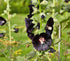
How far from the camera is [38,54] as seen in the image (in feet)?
3.51

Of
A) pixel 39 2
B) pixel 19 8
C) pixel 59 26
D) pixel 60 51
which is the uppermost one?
pixel 39 2

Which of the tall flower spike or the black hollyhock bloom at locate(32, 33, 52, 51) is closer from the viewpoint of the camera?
the black hollyhock bloom at locate(32, 33, 52, 51)

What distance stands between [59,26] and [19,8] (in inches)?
351

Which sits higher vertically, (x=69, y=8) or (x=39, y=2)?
(x=39, y=2)

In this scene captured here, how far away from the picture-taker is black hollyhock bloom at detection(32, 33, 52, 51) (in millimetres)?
1106

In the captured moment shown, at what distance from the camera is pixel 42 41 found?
3.91 feet

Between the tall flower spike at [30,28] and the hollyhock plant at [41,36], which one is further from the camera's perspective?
the tall flower spike at [30,28]

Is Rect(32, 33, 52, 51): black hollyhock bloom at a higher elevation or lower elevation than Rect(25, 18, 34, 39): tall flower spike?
lower

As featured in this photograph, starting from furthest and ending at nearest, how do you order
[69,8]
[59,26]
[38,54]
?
[69,8]
[59,26]
[38,54]

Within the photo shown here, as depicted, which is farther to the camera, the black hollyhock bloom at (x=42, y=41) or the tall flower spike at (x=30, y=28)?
the tall flower spike at (x=30, y=28)

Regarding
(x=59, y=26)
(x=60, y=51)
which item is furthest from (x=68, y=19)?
(x=60, y=51)

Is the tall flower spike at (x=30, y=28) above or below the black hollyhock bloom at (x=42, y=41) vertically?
above

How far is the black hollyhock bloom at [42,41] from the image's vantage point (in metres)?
1.11

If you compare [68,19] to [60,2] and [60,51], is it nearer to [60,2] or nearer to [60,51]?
[60,51]
